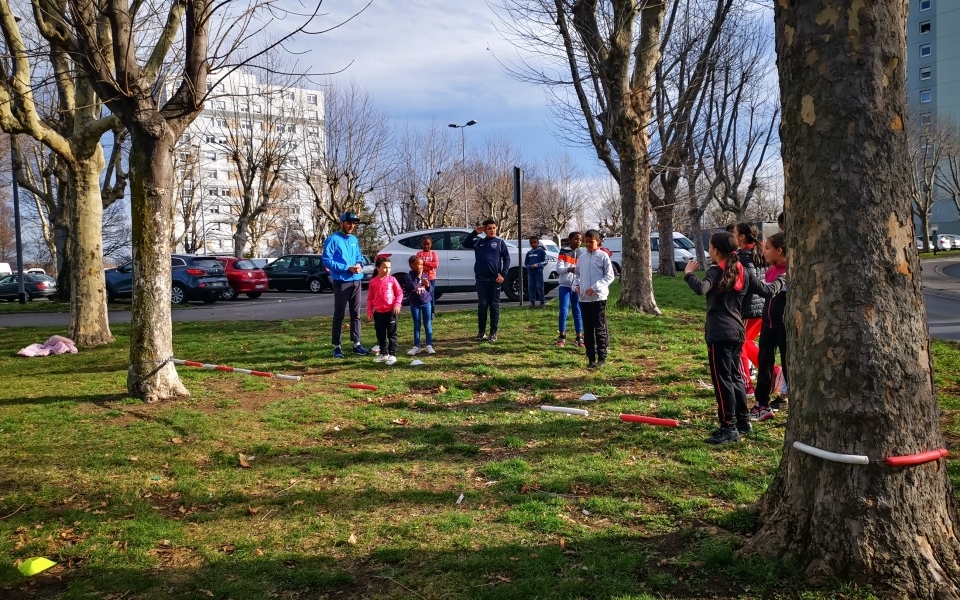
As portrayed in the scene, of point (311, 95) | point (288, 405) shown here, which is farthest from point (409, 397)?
point (311, 95)

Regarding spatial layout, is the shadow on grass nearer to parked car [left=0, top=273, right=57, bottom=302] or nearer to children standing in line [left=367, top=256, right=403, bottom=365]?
children standing in line [left=367, top=256, right=403, bottom=365]

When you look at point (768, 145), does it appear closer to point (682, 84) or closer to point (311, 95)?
point (682, 84)

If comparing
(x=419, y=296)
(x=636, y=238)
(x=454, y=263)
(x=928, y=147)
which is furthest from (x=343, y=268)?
(x=928, y=147)

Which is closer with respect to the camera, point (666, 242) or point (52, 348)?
point (52, 348)

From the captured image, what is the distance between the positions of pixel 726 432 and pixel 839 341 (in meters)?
2.34

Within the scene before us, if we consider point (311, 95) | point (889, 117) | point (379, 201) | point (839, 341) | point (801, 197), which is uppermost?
point (311, 95)

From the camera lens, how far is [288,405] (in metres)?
6.44

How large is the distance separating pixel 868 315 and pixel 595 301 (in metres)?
5.19

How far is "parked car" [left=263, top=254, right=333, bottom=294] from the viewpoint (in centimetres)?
2798

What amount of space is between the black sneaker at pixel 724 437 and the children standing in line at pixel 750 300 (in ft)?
3.62

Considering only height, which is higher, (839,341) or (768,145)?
(768,145)

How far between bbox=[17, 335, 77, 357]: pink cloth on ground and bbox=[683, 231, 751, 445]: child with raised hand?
9391 mm

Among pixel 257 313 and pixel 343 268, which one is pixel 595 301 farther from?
pixel 257 313

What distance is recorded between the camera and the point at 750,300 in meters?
6.50
